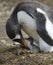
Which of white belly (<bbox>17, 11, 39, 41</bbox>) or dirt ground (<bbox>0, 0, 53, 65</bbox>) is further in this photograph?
white belly (<bbox>17, 11, 39, 41</bbox>)

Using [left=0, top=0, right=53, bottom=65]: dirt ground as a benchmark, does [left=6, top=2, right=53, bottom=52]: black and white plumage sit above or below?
above

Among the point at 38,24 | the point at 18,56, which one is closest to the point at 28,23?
the point at 38,24

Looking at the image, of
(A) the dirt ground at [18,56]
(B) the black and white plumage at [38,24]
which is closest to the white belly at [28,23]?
(B) the black and white plumage at [38,24]

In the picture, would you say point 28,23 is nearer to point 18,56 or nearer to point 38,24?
point 38,24

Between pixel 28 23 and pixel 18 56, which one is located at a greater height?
pixel 28 23

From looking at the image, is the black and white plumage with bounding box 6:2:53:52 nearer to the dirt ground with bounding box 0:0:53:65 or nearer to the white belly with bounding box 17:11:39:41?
the white belly with bounding box 17:11:39:41

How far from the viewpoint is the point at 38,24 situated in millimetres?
7090

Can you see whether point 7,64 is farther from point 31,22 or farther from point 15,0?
point 15,0

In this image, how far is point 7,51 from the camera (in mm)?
7527

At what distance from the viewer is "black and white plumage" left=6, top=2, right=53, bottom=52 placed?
7090mm

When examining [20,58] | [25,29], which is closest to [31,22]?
[25,29]

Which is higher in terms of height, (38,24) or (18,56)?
(38,24)

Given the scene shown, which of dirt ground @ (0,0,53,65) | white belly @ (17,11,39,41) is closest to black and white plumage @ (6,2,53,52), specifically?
white belly @ (17,11,39,41)

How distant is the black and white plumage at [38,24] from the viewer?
7.09 metres
